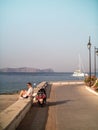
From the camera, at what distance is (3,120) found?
326 inches

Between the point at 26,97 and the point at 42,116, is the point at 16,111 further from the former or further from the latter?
the point at 26,97

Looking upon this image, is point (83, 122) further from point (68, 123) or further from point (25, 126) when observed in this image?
point (25, 126)

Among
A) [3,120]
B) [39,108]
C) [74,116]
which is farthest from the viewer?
[39,108]

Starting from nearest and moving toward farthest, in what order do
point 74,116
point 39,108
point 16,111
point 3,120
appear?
point 3,120 < point 16,111 < point 74,116 < point 39,108

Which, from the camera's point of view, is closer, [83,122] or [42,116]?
[83,122]

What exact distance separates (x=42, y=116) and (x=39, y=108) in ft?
8.20

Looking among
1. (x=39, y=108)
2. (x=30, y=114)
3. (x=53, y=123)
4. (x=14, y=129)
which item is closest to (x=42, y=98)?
(x=39, y=108)

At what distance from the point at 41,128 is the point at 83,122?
1.68 m

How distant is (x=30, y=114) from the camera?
40.7ft

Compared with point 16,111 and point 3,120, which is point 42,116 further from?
point 3,120

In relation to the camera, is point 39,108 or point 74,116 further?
point 39,108

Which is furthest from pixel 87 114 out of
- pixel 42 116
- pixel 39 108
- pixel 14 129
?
pixel 14 129

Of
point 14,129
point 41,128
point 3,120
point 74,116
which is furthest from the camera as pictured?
point 74,116

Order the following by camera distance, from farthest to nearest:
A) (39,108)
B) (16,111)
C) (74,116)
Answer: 1. (39,108)
2. (74,116)
3. (16,111)
